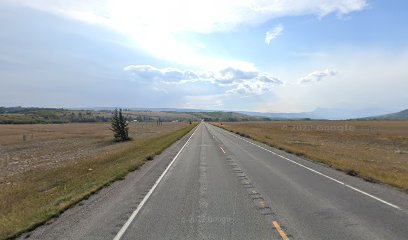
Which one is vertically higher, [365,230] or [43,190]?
[365,230]

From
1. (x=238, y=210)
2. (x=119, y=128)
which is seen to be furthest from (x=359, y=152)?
(x=119, y=128)

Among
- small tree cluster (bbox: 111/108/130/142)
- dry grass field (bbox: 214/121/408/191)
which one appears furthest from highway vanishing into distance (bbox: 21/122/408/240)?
small tree cluster (bbox: 111/108/130/142)

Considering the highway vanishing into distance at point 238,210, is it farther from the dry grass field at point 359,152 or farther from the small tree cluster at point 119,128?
the small tree cluster at point 119,128

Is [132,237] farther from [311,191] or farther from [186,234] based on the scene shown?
[311,191]

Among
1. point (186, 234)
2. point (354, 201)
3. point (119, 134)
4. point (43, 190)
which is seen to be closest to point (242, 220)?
point (186, 234)

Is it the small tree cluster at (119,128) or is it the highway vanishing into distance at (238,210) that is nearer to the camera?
the highway vanishing into distance at (238,210)

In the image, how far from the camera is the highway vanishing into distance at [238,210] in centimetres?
779

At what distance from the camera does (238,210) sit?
9.74 m

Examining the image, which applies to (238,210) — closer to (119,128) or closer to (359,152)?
(359,152)

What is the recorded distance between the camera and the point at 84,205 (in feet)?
35.7

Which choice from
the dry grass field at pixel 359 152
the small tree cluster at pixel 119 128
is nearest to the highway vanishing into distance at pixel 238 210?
the dry grass field at pixel 359 152

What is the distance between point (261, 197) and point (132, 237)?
494cm

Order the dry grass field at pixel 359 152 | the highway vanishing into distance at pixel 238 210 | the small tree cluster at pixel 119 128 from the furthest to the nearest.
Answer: the small tree cluster at pixel 119 128, the dry grass field at pixel 359 152, the highway vanishing into distance at pixel 238 210

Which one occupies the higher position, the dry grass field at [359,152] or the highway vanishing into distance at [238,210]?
the highway vanishing into distance at [238,210]
